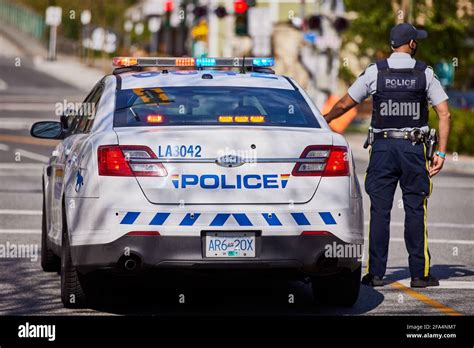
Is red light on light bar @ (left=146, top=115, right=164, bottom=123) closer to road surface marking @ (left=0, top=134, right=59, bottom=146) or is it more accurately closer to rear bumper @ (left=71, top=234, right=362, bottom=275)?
rear bumper @ (left=71, top=234, right=362, bottom=275)

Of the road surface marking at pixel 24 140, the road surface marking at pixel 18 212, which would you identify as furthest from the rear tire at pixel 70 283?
the road surface marking at pixel 24 140

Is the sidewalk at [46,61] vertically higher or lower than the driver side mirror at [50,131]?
higher

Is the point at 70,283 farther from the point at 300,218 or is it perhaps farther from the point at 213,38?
the point at 213,38

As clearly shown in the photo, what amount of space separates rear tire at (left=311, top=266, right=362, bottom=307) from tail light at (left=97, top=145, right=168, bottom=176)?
1.55 metres

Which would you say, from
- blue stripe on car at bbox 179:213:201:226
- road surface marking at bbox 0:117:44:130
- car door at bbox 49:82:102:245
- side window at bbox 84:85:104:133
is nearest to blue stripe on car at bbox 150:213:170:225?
blue stripe on car at bbox 179:213:201:226

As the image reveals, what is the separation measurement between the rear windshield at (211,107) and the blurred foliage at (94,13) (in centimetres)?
7782

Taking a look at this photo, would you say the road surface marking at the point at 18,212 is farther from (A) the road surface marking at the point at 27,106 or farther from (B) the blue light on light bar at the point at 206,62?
(A) the road surface marking at the point at 27,106

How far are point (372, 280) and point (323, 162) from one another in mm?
2053

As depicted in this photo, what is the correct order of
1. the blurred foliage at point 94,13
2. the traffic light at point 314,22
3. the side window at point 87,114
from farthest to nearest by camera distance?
the blurred foliage at point 94,13
the traffic light at point 314,22
the side window at point 87,114

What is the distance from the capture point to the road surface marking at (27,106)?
45.5 meters

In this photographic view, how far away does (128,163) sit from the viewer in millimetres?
8805

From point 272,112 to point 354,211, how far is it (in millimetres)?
941

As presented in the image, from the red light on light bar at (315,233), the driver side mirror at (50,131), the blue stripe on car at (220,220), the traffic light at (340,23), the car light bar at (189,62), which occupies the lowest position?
the red light on light bar at (315,233)

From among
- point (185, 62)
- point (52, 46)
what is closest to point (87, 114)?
point (185, 62)
